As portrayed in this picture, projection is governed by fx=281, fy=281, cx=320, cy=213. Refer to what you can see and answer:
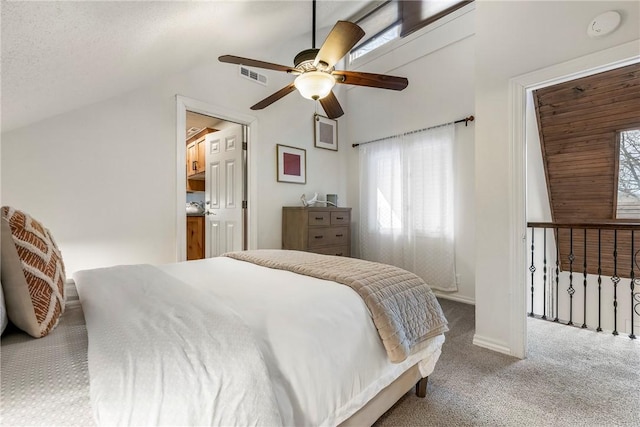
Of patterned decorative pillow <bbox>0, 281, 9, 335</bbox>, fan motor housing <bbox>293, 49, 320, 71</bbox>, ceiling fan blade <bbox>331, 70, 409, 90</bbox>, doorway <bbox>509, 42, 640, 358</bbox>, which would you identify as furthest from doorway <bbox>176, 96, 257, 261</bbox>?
doorway <bbox>509, 42, 640, 358</bbox>

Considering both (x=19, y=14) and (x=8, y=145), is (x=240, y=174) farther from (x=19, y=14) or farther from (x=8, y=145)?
(x=19, y=14)

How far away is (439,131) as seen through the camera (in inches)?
130

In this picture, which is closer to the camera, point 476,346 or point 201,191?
point 476,346

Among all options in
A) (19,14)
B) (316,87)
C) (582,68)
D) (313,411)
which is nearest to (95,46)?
(19,14)

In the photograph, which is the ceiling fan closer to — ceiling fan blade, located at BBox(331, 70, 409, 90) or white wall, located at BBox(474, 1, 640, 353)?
ceiling fan blade, located at BBox(331, 70, 409, 90)

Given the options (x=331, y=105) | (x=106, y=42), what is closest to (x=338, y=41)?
(x=331, y=105)

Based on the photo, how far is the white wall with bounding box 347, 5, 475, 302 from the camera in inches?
123

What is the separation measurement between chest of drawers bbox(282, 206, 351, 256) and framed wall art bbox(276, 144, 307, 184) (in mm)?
423

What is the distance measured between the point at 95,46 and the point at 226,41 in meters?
1.33

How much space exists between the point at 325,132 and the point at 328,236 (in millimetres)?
1579

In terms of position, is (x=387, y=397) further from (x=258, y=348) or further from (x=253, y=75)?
(x=253, y=75)

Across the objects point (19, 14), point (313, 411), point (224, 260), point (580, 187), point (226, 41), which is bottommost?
point (313, 411)

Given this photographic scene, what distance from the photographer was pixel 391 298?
1256 mm

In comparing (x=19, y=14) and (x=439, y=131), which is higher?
(x=439, y=131)
